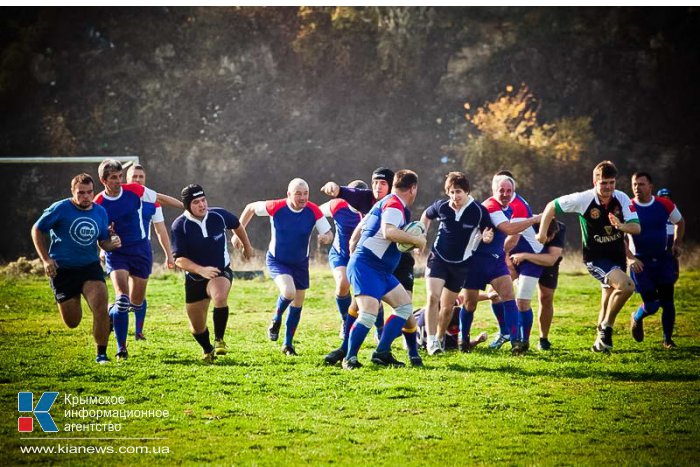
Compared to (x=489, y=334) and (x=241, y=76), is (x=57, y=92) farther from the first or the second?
(x=489, y=334)

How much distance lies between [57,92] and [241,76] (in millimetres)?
4802

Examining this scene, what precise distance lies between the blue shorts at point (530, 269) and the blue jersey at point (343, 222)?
173cm

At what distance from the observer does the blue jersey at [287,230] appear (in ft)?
27.7

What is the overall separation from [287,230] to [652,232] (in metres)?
3.62

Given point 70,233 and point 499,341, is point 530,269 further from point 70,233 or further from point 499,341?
point 70,233

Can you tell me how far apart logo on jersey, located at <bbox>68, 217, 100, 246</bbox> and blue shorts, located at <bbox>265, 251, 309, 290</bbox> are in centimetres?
187

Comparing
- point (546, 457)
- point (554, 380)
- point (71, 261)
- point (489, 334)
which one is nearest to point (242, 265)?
point (489, 334)

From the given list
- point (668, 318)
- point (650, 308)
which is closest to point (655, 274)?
point (650, 308)

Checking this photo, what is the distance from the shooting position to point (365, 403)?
241 inches

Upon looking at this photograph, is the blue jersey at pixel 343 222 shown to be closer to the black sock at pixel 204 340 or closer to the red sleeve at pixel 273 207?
the red sleeve at pixel 273 207

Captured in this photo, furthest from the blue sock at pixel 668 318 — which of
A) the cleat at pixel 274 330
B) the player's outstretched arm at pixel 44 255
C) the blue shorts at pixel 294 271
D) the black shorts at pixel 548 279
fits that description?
the player's outstretched arm at pixel 44 255

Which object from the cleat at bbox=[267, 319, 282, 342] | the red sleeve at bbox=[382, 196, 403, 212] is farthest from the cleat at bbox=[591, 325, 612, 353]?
the cleat at bbox=[267, 319, 282, 342]

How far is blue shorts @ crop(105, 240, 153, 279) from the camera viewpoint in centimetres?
827

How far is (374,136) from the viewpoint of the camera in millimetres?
23688
